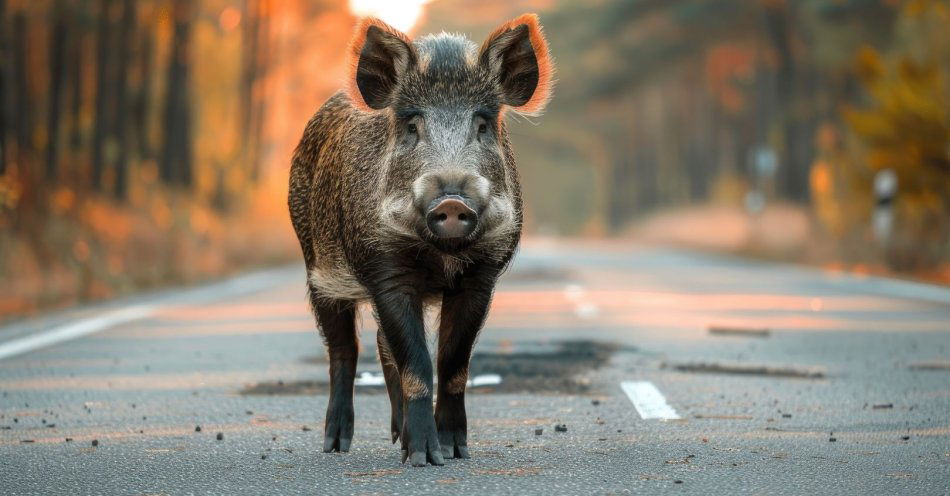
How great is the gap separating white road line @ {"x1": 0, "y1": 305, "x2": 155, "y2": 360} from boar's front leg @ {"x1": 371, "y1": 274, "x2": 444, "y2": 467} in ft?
19.9

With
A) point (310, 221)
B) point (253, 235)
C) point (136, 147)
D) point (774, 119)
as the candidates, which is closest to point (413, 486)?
point (310, 221)

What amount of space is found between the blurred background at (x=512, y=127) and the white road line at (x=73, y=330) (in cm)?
183

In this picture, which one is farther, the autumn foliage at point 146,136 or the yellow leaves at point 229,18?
the yellow leaves at point 229,18

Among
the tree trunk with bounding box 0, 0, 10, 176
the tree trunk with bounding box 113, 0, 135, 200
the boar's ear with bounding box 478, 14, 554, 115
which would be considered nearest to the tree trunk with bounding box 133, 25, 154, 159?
the tree trunk with bounding box 113, 0, 135, 200

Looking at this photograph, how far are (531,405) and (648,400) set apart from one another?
→ 0.74 meters

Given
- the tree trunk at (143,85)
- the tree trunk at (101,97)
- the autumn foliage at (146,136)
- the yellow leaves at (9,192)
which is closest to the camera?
the yellow leaves at (9,192)

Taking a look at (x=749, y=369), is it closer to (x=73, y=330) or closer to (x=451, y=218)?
(x=451, y=218)

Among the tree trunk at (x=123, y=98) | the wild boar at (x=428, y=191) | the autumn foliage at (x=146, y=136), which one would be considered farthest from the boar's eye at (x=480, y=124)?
the tree trunk at (x=123, y=98)

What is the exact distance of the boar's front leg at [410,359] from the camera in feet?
23.9

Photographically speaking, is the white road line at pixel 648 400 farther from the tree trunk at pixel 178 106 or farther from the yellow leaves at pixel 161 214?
the tree trunk at pixel 178 106

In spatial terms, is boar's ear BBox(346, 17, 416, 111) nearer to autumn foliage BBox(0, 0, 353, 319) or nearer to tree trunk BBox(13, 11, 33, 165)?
autumn foliage BBox(0, 0, 353, 319)

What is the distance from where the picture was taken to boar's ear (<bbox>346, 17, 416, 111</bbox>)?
747 centimetres

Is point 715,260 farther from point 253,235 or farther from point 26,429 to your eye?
point 26,429

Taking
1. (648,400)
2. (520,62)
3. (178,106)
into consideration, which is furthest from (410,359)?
(178,106)
